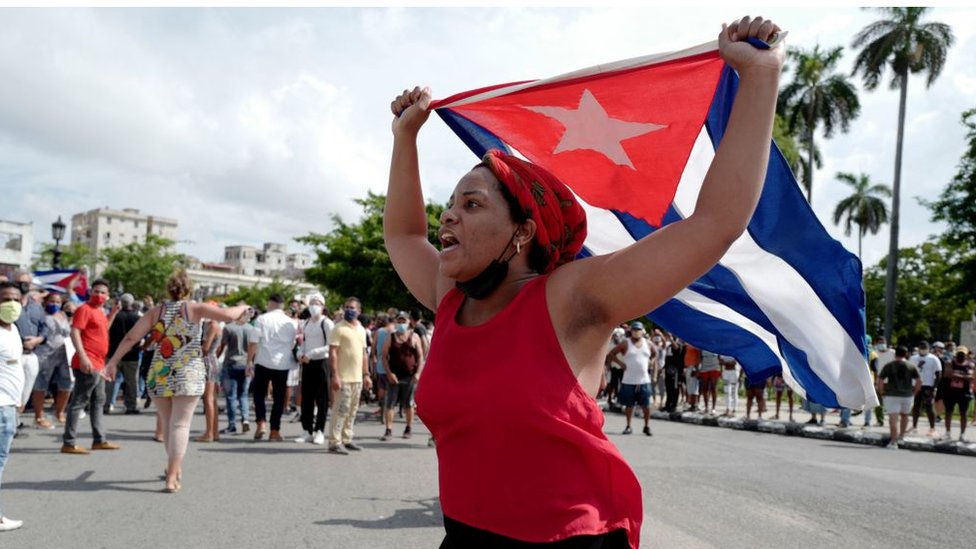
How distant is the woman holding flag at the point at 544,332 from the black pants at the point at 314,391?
9.17 meters

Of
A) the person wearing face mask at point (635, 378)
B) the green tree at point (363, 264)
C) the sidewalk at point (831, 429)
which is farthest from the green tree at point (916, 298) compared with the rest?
the person wearing face mask at point (635, 378)

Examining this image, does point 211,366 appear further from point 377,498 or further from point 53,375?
point 377,498

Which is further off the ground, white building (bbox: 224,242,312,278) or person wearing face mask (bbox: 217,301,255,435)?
white building (bbox: 224,242,312,278)

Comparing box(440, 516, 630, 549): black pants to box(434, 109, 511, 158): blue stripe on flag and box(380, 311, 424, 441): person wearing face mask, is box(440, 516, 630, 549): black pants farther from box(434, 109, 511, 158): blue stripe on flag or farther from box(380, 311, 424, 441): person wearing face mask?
box(380, 311, 424, 441): person wearing face mask

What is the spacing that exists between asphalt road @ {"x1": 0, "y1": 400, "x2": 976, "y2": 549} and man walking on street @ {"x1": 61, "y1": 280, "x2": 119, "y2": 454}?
0.32 m

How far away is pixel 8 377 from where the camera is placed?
224 inches

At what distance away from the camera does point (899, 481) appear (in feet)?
30.0

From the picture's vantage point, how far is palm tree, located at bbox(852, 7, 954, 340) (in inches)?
1229

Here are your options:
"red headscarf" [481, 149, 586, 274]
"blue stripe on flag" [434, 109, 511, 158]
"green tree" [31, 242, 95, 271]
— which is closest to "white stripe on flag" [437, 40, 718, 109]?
"blue stripe on flag" [434, 109, 511, 158]

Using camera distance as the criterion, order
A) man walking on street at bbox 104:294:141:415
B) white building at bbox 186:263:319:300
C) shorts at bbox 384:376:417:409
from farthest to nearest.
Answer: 1. white building at bbox 186:263:319:300
2. man walking on street at bbox 104:294:141:415
3. shorts at bbox 384:376:417:409

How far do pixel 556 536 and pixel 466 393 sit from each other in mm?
373

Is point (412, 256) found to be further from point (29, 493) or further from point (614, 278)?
point (29, 493)

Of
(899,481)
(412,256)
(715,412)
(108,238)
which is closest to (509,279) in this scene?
(412,256)

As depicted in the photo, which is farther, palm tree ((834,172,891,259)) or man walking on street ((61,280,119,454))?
palm tree ((834,172,891,259))
